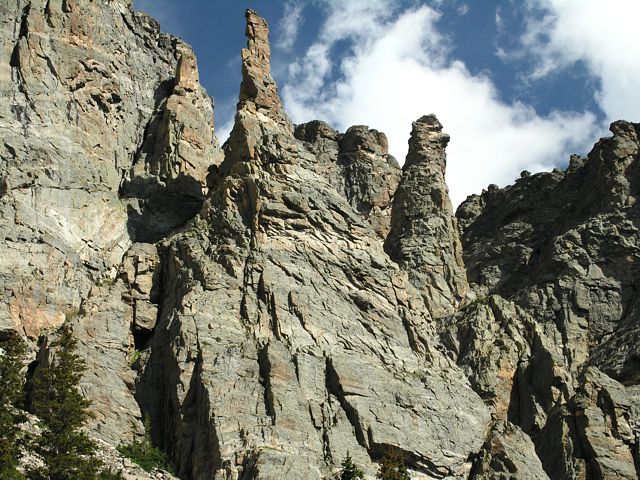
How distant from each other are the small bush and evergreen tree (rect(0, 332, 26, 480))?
5595mm

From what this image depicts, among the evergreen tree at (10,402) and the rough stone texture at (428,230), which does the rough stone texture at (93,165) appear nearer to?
the evergreen tree at (10,402)

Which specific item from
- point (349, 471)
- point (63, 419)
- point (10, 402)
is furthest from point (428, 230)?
point (10, 402)

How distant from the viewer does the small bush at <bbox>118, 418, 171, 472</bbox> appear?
209 ft

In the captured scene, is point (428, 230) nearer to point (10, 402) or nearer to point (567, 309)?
point (567, 309)

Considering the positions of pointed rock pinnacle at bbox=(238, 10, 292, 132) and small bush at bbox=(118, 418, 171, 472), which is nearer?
small bush at bbox=(118, 418, 171, 472)

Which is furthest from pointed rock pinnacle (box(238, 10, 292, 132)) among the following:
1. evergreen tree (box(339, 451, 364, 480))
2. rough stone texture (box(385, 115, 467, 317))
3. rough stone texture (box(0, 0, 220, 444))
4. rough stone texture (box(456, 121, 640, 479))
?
evergreen tree (box(339, 451, 364, 480))

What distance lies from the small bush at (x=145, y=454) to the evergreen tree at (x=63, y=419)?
241 cm

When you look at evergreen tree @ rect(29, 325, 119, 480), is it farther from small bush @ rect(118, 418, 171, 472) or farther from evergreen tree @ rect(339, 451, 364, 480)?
evergreen tree @ rect(339, 451, 364, 480)

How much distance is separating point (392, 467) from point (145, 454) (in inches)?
483

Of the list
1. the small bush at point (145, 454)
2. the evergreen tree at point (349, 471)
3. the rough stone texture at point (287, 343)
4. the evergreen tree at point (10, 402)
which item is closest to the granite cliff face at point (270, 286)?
the rough stone texture at point (287, 343)

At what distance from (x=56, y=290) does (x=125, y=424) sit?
10804mm

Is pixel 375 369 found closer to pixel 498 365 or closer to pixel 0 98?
pixel 498 365

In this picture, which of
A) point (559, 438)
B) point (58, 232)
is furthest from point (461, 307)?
point (58, 232)

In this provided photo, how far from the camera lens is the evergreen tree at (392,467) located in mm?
61906
